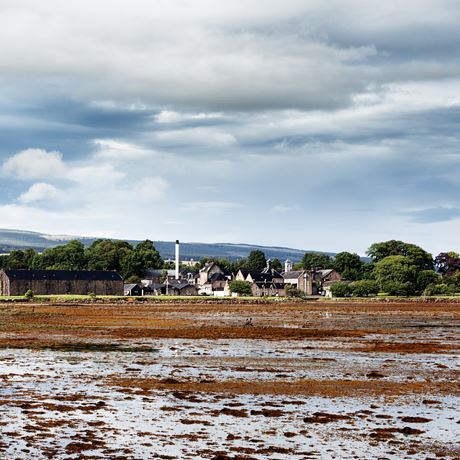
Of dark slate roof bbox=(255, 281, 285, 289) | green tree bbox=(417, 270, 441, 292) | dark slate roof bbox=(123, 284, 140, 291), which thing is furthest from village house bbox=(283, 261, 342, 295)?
dark slate roof bbox=(123, 284, 140, 291)

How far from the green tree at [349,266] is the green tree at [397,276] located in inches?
1459

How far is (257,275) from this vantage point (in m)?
187

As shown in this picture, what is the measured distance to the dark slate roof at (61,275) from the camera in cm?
15800

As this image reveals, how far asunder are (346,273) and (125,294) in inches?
2208

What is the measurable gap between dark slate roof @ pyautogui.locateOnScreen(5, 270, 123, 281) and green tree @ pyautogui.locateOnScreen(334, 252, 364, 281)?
190ft

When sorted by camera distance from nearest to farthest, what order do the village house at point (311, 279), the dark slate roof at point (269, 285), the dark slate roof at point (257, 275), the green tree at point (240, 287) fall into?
the green tree at point (240, 287) → the dark slate roof at point (269, 285) → the village house at point (311, 279) → the dark slate roof at point (257, 275)

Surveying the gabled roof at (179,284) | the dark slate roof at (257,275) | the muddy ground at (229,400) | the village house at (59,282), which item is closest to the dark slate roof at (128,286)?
the village house at (59,282)

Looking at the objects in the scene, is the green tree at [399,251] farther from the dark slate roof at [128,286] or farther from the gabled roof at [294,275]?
the dark slate roof at [128,286]

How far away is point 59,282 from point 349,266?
7364 cm

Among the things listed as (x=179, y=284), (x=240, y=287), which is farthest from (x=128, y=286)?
(x=240, y=287)

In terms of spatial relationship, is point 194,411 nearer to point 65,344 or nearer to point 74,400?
point 74,400

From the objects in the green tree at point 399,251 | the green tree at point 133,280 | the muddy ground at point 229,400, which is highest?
the green tree at point 399,251

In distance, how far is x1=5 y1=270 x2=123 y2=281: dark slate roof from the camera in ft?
518

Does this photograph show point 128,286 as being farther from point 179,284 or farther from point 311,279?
point 311,279
